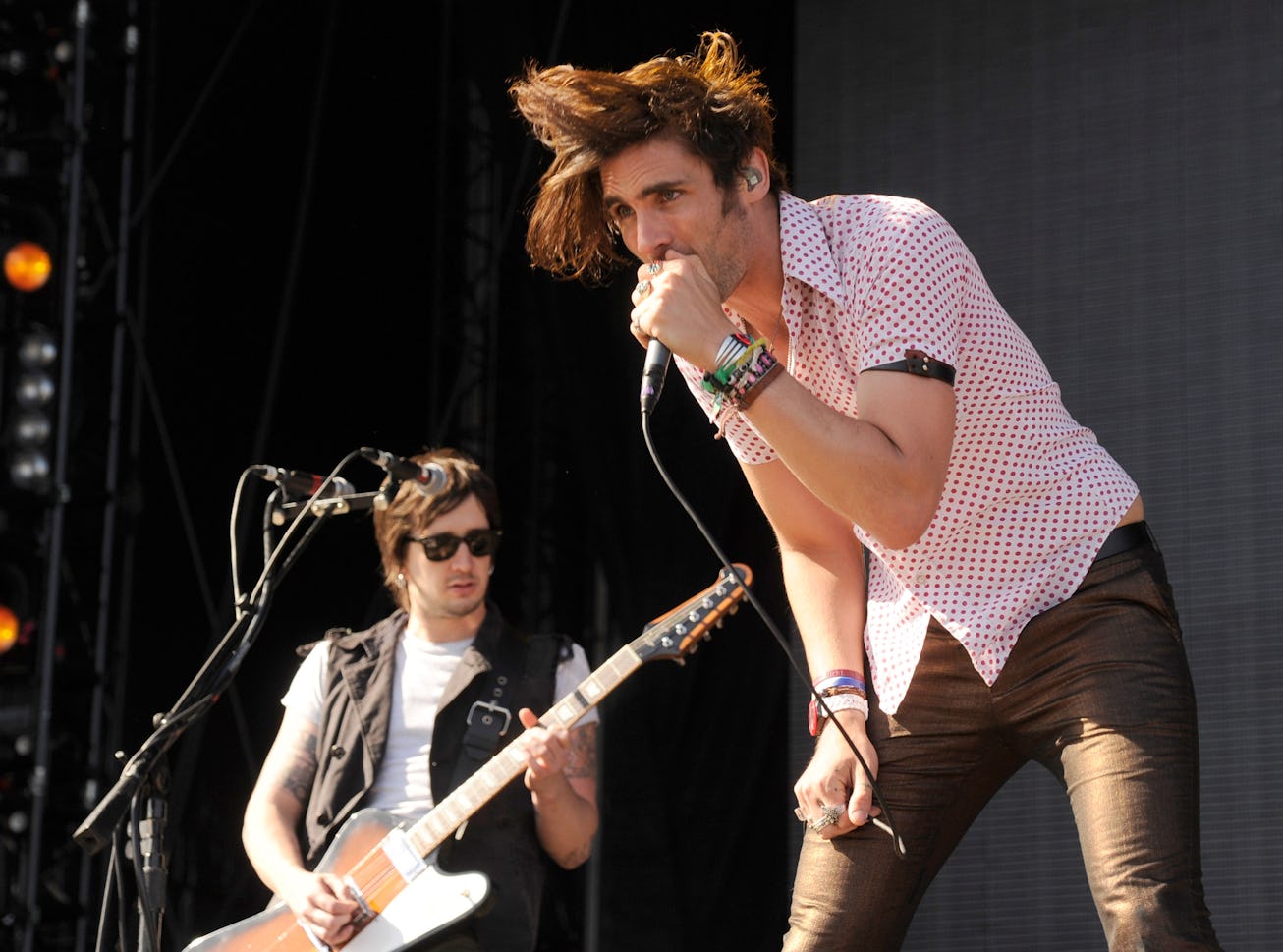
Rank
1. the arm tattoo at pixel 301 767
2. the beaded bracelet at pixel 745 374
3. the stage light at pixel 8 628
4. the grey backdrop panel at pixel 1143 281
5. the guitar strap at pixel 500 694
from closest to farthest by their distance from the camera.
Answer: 1. the beaded bracelet at pixel 745 374
2. the guitar strap at pixel 500 694
3. the arm tattoo at pixel 301 767
4. the grey backdrop panel at pixel 1143 281
5. the stage light at pixel 8 628

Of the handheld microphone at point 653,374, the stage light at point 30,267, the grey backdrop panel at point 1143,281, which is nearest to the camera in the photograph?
the handheld microphone at point 653,374

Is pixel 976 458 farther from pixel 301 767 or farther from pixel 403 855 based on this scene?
pixel 301 767

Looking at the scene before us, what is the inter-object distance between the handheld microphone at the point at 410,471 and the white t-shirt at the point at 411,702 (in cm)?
101

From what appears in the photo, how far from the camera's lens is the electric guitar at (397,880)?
361 cm

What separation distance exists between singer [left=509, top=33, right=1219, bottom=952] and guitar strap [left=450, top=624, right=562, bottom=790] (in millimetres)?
1527

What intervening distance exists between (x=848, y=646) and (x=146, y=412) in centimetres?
297

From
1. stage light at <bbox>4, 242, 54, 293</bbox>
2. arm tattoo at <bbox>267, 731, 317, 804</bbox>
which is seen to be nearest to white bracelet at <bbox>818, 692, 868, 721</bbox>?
arm tattoo at <bbox>267, 731, 317, 804</bbox>

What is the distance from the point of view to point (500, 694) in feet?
12.9

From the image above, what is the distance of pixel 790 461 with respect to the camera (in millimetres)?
1977

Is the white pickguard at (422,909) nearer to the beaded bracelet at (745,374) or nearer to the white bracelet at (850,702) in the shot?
the white bracelet at (850,702)

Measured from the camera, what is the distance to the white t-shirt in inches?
153

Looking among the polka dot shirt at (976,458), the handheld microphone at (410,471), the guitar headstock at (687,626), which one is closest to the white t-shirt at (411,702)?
the guitar headstock at (687,626)

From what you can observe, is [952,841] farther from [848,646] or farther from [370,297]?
[370,297]

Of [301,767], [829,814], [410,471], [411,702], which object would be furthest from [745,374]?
[301,767]
